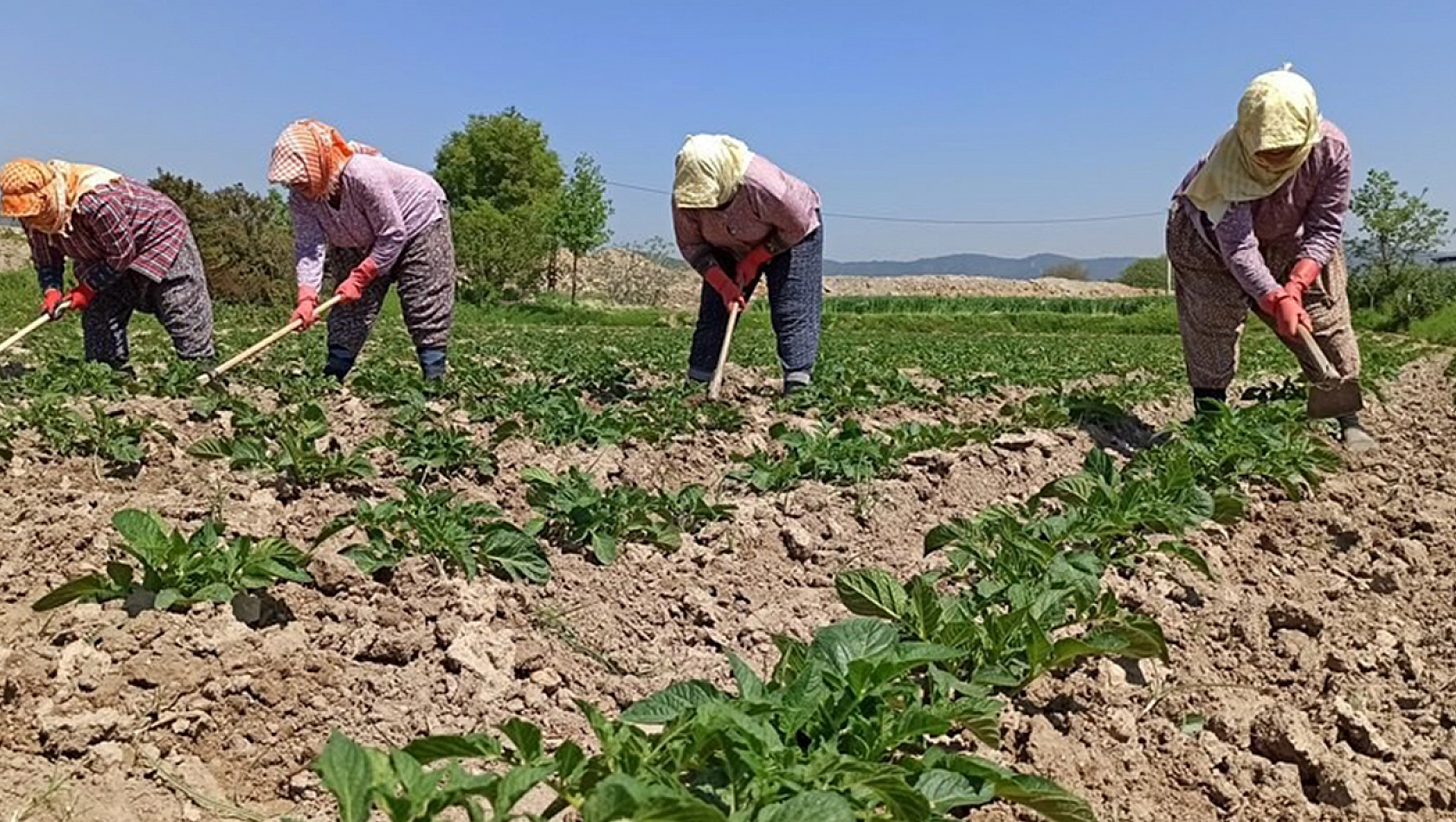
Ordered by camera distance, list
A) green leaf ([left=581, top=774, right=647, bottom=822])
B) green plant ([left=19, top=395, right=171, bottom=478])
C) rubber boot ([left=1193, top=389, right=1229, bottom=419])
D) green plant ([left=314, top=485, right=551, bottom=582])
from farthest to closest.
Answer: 1. rubber boot ([left=1193, top=389, right=1229, bottom=419])
2. green plant ([left=19, top=395, right=171, bottom=478])
3. green plant ([left=314, top=485, right=551, bottom=582])
4. green leaf ([left=581, top=774, right=647, bottom=822])

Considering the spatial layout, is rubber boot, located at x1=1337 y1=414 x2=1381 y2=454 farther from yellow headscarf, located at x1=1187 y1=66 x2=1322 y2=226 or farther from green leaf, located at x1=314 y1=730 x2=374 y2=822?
green leaf, located at x1=314 y1=730 x2=374 y2=822

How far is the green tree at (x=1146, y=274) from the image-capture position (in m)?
71.9

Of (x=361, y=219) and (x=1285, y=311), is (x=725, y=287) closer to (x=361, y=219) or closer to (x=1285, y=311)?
(x=361, y=219)

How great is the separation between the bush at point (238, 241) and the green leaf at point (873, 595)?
23007 millimetres

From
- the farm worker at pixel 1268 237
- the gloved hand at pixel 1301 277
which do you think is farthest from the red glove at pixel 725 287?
the gloved hand at pixel 1301 277

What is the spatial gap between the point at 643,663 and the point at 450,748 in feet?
3.55

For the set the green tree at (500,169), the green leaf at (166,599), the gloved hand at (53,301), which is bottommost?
the green leaf at (166,599)

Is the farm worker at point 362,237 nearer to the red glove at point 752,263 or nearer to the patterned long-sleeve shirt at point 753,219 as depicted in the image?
the patterned long-sleeve shirt at point 753,219

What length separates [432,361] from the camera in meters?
6.45

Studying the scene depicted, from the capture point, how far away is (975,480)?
170 inches

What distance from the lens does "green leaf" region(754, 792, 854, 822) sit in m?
1.33

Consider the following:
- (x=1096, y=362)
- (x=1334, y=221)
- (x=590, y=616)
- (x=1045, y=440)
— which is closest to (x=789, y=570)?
(x=590, y=616)

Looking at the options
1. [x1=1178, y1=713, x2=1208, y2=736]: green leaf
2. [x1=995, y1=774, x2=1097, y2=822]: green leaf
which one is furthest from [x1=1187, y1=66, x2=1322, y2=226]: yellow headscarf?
[x1=995, y1=774, x2=1097, y2=822]: green leaf

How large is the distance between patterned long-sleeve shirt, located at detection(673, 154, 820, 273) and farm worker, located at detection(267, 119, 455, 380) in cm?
141
